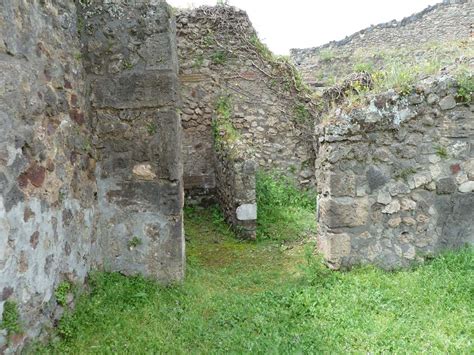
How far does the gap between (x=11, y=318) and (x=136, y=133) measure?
202 centimetres

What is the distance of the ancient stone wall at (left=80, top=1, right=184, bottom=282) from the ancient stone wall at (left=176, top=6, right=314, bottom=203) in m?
4.11

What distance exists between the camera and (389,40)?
1393 cm

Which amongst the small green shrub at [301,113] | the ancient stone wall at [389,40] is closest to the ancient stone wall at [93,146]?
the small green shrub at [301,113]

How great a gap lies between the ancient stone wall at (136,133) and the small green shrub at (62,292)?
0.79 metres

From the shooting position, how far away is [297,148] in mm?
8664

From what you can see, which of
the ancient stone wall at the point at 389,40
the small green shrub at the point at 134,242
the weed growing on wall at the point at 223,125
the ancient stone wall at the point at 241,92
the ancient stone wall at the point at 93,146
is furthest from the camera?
the ancient stone wall at the point at 389,40

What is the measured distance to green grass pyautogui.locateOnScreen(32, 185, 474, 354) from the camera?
305 centimetres

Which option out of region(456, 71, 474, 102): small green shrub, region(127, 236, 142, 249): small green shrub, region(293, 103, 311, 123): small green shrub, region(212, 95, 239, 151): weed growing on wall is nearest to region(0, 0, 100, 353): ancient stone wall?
region(127, 236, 142, 249): small green shrub

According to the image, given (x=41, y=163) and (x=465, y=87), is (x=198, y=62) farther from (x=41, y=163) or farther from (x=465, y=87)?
(x=41, y=163)

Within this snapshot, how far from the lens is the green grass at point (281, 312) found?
3053mm

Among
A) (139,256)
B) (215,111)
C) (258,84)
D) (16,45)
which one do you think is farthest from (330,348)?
(258,84)

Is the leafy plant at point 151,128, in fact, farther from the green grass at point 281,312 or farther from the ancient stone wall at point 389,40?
the ancient stone wall at point 389,40

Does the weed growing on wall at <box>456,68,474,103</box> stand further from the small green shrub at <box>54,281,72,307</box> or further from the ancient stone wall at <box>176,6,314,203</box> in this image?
the small green shrub at <box>54,281,72,307</box>

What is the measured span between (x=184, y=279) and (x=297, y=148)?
509cm
